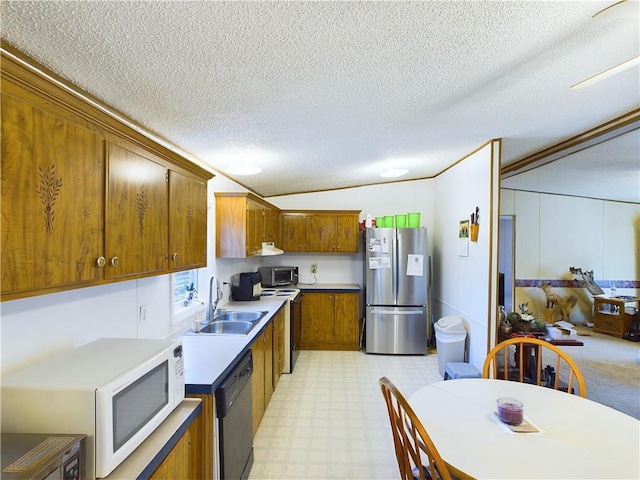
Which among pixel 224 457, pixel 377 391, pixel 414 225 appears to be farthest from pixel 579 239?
pixel 224 457

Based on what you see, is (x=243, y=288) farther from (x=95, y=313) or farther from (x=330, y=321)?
(x=95, y=313)

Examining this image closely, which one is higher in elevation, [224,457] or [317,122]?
[317,122]

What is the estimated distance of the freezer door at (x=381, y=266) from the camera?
454 cm

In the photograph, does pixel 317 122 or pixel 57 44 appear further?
pixel 317 122

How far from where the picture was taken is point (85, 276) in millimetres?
1171

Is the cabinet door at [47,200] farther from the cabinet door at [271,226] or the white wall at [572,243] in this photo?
the white wall at [572,243]

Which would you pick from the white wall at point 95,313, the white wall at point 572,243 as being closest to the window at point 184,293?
the white wall at point 95,313

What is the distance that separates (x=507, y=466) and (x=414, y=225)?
12.0ft

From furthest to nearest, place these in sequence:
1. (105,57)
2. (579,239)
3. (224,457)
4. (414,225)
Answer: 1. (579,239)
2. (414,225)
3. (224,457)
4. (105,57)

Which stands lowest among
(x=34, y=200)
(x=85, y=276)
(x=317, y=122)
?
(x=85, y=276)

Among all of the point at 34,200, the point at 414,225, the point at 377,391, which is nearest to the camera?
the point at 34,200

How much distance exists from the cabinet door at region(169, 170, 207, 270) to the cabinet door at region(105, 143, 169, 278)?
8 cm

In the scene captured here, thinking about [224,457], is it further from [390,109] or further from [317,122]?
[390,109]

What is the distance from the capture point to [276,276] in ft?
15.6
